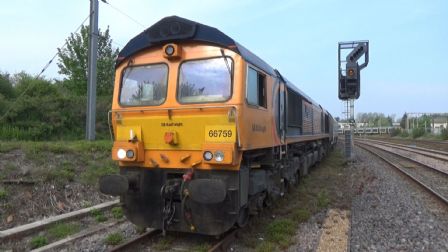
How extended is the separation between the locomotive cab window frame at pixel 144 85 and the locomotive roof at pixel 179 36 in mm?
298

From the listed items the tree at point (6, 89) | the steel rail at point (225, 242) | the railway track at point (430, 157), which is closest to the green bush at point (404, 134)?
the railway track at point (430, 157)

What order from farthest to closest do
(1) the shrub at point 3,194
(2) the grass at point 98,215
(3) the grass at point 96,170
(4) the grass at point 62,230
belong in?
(3) the grass at point 96,170
(1) the shrub at point 3,194
(2) the grass at point 98,215
(4) the grass at point 62,230

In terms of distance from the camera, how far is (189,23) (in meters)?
6.60

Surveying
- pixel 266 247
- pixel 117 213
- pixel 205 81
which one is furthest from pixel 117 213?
pixel 205 81

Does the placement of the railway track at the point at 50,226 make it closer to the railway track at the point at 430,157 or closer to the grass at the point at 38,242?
the grass at the point at 38,242

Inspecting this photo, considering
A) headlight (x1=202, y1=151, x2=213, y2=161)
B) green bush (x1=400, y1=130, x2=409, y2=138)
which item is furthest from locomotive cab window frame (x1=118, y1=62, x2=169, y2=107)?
green bush (x1=400, y1=130, x2=409, y2=138)

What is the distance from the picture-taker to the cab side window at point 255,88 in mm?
6723

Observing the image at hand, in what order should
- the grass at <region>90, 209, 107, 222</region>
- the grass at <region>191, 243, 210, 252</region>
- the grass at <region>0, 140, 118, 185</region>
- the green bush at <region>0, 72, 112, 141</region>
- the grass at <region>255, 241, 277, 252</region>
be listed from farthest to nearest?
the green bush at <region>0, 72, 112, 141</region>, the grass at <region>0, 140, 118, 185</region>, the grass at <region>90, 209, 107, 222</region>, the grass at <region>255, 241, 277, 252</region>, the grass at <region>191, 243, 210, 252</region>

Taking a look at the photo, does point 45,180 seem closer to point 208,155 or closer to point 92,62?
point 208,155

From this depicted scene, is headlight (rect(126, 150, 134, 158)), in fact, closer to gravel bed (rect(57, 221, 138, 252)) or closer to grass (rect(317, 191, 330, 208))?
gravel bed (rect(57, 221, 138, 252))

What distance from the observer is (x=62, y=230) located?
7.19 m

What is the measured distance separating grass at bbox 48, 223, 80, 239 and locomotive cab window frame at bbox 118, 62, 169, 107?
2.21m

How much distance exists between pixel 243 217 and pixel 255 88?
6.68 ft

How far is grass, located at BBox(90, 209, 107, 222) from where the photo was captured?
26.4 feet
